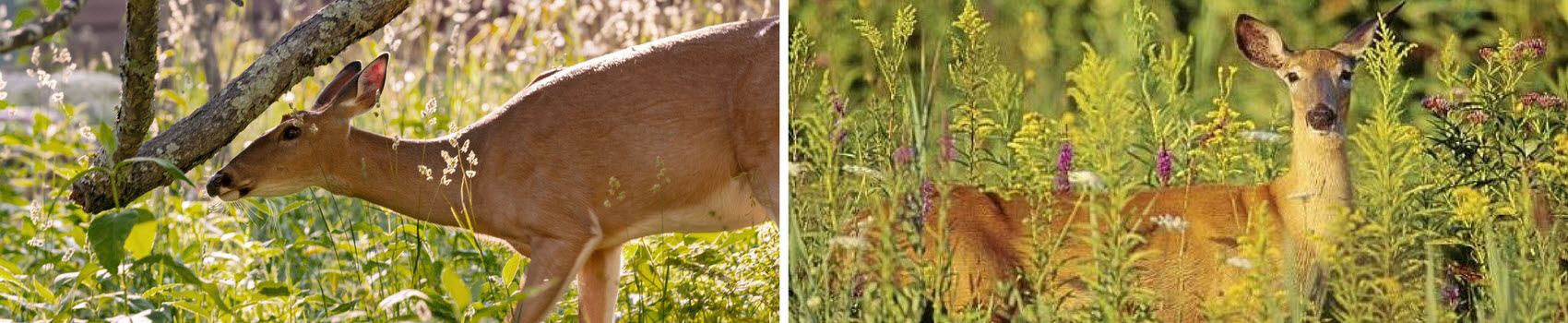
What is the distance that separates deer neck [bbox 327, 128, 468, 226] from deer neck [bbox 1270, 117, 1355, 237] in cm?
206

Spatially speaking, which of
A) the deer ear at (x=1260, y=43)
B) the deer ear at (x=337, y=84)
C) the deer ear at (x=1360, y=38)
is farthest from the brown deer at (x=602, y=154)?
the deer ear at (x=1360, y=38)

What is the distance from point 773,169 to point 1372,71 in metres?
1.54

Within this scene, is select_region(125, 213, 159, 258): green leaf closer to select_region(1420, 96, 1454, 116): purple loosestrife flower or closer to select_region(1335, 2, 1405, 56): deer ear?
select_region(1335, 2, 1405, 56): deer ear

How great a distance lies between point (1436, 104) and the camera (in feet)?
8.33

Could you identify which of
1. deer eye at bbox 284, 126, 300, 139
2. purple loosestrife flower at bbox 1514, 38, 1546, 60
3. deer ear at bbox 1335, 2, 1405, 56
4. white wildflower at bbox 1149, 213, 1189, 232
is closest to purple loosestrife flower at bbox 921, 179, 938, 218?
white wildflower at bbox 1149, 213, 1189, 232

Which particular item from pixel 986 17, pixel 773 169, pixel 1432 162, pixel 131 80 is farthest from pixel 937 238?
pixel 131 80

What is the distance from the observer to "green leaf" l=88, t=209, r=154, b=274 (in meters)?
2.61

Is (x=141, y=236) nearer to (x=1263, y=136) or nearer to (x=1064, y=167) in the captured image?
(x=1064, y=167)

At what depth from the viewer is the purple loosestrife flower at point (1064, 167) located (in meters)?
2.65

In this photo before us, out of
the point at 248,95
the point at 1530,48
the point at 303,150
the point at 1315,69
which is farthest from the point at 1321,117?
the point at 303,150

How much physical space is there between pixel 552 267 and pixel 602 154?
277mm

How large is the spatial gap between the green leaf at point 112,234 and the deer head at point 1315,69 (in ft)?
5.65

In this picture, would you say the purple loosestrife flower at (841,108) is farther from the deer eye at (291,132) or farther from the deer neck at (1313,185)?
the deer eye at (291,132)

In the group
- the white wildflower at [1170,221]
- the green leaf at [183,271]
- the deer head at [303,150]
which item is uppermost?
the deer head at [303,150]
